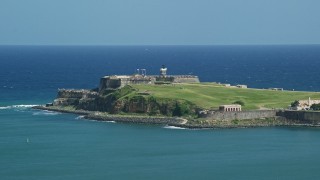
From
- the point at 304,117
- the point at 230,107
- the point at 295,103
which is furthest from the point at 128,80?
the point at 304,117

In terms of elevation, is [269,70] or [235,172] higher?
[269,70]

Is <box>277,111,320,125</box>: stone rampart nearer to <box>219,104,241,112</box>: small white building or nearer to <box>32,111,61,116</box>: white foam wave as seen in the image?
<box>219,104,241,112</box>: small white building

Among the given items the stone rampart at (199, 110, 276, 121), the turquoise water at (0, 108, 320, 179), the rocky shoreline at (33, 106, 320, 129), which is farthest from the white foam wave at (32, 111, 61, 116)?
the stone rampart at (199, 110, 276, 121)

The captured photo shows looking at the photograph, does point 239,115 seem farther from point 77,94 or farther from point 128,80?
point 77,94

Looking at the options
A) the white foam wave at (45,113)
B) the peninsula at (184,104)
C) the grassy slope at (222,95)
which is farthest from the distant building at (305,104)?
the white foam wave at (45,113)

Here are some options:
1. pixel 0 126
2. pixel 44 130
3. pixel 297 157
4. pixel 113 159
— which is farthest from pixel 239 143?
pixel 0 126

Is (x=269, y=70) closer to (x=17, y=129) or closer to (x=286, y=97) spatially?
(x=286, y=97)

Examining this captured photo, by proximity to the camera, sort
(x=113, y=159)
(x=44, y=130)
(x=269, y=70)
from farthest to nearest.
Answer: (x=269, y=70) → (x=44, y=130) → (x=113, y=159)

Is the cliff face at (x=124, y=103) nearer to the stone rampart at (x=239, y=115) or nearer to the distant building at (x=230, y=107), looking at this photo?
the distant building at (x=230, y=107)
